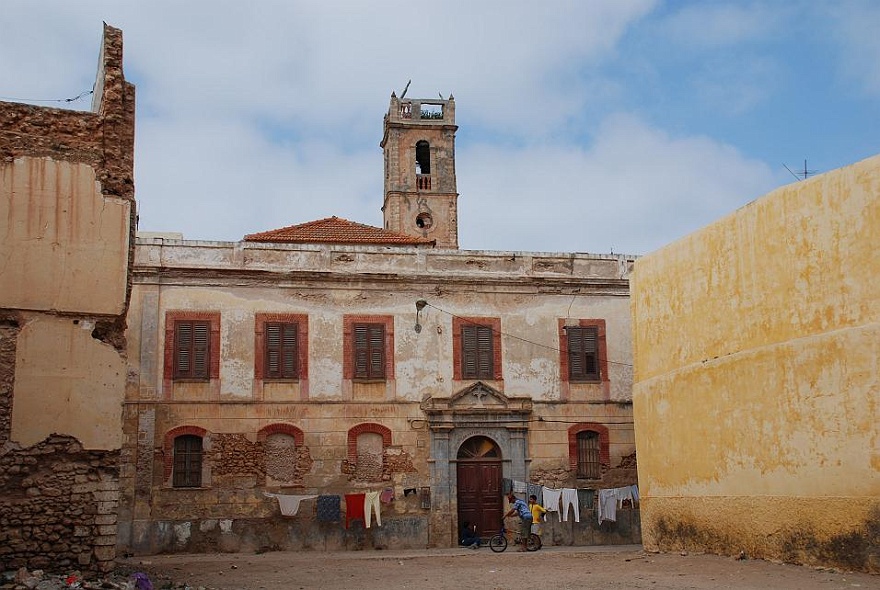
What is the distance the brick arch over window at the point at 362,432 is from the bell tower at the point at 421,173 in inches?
1002

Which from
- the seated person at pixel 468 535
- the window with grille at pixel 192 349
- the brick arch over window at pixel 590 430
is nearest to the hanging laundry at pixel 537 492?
the brick arch over window at pixel 590 430

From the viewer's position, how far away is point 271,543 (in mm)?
23500

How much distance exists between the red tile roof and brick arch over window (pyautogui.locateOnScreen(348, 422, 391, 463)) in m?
5.38

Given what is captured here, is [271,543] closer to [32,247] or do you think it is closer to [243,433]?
[243,433]

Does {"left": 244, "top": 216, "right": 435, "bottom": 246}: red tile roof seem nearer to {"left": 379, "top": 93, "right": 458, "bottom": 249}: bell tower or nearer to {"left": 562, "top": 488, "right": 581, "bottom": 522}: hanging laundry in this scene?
{"left": 562, "top": 488, "right": 581, "bottom": 522}: hanging laundry

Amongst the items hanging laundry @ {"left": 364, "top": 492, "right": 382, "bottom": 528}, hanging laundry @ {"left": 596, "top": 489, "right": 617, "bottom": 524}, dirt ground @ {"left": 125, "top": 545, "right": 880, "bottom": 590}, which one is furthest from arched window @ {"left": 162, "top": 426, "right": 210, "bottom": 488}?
hanging laundry @ {"left": 596, "top": 489, "right": 617, "bottom": 524}

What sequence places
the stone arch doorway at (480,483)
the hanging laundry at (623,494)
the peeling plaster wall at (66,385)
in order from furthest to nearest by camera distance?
the hanging laundry at (623,494) < the stone arch doorway at (480,483) < the peeling plaster wall at (66,385)

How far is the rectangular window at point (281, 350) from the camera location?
24578 mm

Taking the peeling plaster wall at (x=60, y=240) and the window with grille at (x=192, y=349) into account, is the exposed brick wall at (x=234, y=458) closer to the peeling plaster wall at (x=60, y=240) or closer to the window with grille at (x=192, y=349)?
the window with grille at (x=192, y=349)

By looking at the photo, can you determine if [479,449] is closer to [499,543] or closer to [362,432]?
[362,432]

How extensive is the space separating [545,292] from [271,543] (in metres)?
9.04

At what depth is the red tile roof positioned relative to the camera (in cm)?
2750

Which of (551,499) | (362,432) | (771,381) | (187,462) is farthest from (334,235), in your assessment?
(771,381)

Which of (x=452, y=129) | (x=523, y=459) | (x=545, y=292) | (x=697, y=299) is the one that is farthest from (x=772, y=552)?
(x=452, y=129)
